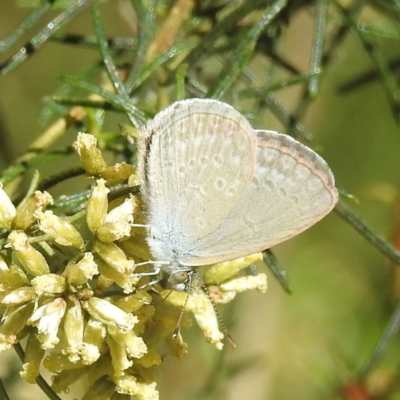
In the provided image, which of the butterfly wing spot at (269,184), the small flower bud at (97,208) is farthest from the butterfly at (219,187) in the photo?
the small flower bud at (97,208)

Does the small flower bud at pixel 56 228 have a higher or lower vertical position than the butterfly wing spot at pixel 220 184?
higher

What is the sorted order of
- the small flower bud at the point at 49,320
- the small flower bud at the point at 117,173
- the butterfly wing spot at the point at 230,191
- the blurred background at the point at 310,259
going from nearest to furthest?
the small flower bud at the point at 49,320 → the small flower bud at the point at 117,173 → the butterfly wing spot at the point at 230,191 → the blurred background at the point at 310,259

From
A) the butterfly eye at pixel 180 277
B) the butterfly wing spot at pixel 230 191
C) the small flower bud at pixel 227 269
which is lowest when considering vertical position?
the small flower bud at pixel 227 269

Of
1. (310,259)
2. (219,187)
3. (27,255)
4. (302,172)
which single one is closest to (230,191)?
(219,187)

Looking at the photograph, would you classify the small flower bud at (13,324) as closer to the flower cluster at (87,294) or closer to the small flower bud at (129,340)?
the flower cluster at (87,294)

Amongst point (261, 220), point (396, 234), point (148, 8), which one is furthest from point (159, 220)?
point (396, 234)

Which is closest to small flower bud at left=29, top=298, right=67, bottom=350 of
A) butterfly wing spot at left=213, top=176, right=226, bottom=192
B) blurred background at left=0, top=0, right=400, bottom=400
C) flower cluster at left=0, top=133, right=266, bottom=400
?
flower cluster at left=0, top=133, right=266, bottom=400

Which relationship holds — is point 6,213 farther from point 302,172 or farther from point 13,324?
point 302,172
